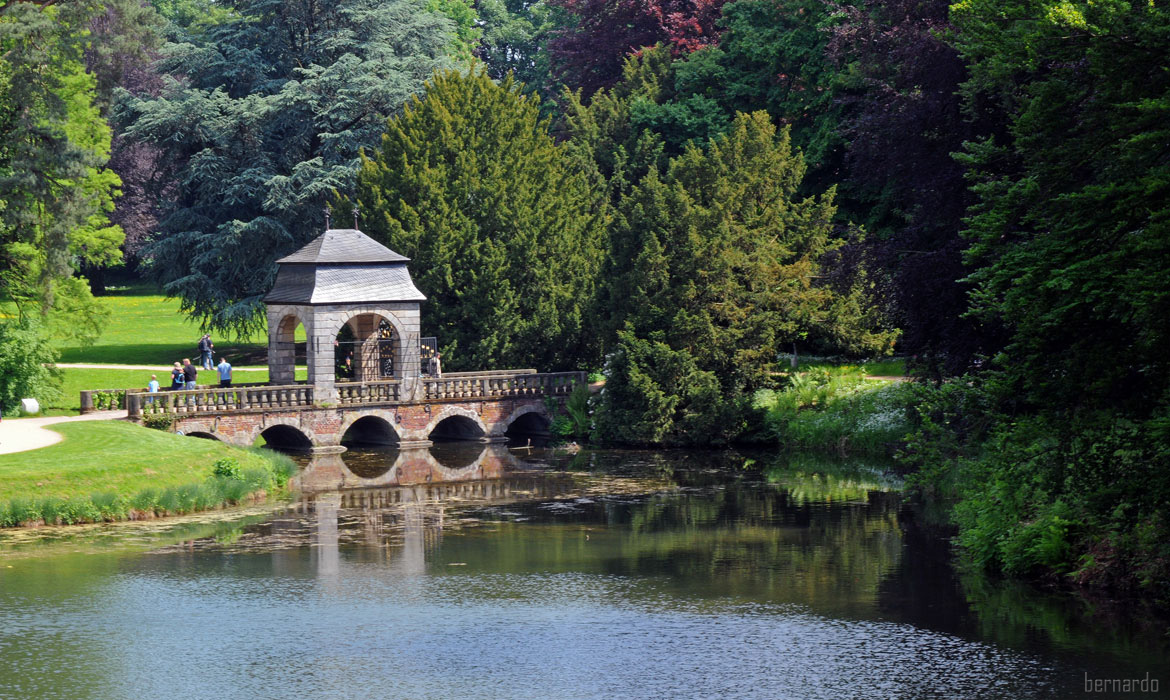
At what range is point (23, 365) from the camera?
49.1 metres

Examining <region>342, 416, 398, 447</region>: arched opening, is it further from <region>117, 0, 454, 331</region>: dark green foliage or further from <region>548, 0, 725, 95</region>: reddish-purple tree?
<region>548, 0, 725, 95</region>: reddish-purple tree

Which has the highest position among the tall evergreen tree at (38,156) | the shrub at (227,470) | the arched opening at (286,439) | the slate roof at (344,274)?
the tall evergreen tree at (38,156)

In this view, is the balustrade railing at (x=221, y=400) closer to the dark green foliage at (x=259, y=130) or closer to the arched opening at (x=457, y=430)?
the arched opening at (x=457, y=430)

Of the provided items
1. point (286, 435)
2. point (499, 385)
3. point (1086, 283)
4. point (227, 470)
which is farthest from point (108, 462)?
point (1086, 283)

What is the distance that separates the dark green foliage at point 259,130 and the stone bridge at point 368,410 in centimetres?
1197

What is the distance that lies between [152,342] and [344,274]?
24.4 metres

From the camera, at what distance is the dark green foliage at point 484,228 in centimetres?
5216

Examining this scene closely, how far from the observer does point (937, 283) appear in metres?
33.6

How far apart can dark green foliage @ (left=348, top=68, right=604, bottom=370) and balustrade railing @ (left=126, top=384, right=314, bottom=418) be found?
6.58 meters

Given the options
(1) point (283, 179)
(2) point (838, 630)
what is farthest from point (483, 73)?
(2) point (838, 630)

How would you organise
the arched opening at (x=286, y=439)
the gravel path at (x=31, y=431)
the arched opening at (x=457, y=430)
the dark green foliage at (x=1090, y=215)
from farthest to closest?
the arched opening at (x=457, y=430) → the arched opening at (x=286, y=439) → the gravel path at (x=31, y=431) → the dark green foliage at (x=1090, y=215)

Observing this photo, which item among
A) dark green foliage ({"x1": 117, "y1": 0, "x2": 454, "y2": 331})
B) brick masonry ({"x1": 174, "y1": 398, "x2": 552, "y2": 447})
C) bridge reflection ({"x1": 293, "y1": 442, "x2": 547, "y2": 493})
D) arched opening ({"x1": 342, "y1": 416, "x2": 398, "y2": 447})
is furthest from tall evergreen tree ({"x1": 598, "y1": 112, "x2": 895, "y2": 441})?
dark green foliage ({"x1": 117, "y1": 0, "x2": 454, "y2": 331})

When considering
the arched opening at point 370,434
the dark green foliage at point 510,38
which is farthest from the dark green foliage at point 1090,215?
the dark green foliage at point 510,38

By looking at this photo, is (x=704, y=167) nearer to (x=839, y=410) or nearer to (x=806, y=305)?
(x=806, y=305)
